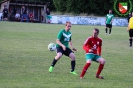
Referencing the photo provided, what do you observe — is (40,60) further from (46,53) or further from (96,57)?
(96,57)

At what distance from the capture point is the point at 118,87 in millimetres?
10812

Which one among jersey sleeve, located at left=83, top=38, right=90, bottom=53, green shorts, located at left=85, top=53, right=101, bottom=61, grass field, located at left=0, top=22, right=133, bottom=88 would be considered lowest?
grass field, located at left=0, top=22, right=133, bottom=88

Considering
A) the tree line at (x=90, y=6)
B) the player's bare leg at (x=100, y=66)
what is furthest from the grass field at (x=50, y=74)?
the tree line at (x=90, y=6)

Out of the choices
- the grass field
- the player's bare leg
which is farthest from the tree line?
the player's bare leg

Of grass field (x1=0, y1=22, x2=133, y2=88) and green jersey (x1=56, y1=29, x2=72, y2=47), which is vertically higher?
green jersey (x1=56, y1=29, x2=72, y2=47)

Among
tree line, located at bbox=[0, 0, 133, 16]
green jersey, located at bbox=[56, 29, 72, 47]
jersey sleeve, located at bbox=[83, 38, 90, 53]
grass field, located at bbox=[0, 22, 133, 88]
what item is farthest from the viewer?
tree line, located at bbox=[0, 0, 133, 16]

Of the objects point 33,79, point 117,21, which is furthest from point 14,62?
point 117,21

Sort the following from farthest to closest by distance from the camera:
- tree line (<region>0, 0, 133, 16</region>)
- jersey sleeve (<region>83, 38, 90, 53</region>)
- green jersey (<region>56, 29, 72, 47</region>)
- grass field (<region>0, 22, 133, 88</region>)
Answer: tree line (<region>0, 0, 133, 16</region>), green jersey (<region>56, 29, 72, 47</region>), jersey sleeve (<region>83, 38, 90, 53</region>), grass field (<region>0, 22, 133, 88</region>)

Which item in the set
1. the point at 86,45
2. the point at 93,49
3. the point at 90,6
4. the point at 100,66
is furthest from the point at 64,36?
the point at 90,6

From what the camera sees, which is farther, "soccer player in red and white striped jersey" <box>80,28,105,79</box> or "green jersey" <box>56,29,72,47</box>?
"green jersey" <box>56,29,72,47</box>

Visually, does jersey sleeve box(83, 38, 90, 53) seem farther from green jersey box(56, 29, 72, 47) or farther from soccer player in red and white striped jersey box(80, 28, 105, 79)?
green jersey box(56, 29, 72, 47)

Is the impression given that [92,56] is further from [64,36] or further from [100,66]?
[64,36]

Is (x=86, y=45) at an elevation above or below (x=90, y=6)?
above

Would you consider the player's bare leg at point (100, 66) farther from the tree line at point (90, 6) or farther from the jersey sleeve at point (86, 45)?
the tree line at point (90, 6)
